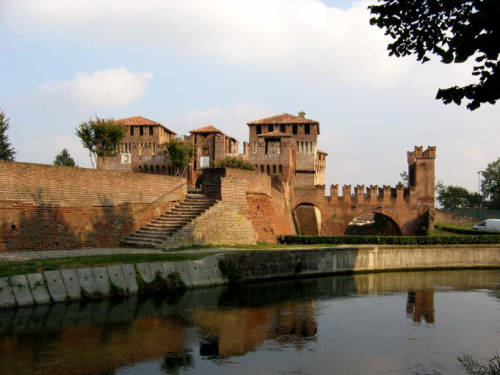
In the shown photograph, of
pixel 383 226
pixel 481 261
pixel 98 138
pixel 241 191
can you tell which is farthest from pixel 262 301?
pixel 383 226

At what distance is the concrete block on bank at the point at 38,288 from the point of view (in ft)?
35.7

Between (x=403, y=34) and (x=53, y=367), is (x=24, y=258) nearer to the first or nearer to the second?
(x=53, y=367)

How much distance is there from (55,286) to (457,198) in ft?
282

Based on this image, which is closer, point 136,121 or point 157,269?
point 157,269

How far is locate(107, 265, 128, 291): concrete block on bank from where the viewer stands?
1239cm

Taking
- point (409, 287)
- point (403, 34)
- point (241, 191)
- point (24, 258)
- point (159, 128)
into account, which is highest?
point (159, 128)

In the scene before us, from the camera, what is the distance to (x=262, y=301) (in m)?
13.7

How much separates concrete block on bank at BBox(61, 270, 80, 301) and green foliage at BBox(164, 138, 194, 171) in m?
40.8

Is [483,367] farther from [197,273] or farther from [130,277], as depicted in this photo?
[197,273]

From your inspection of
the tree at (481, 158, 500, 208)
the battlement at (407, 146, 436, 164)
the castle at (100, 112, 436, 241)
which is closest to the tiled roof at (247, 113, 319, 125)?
the castle at (100, 112, 436, 241)

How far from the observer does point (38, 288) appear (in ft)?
36.0

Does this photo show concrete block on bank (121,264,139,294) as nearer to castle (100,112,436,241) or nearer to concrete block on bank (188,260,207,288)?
concrete block on bank (188,260,207,288)

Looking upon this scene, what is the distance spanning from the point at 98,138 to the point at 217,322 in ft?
97.4

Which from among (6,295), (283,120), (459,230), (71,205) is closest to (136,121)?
(283,120)
